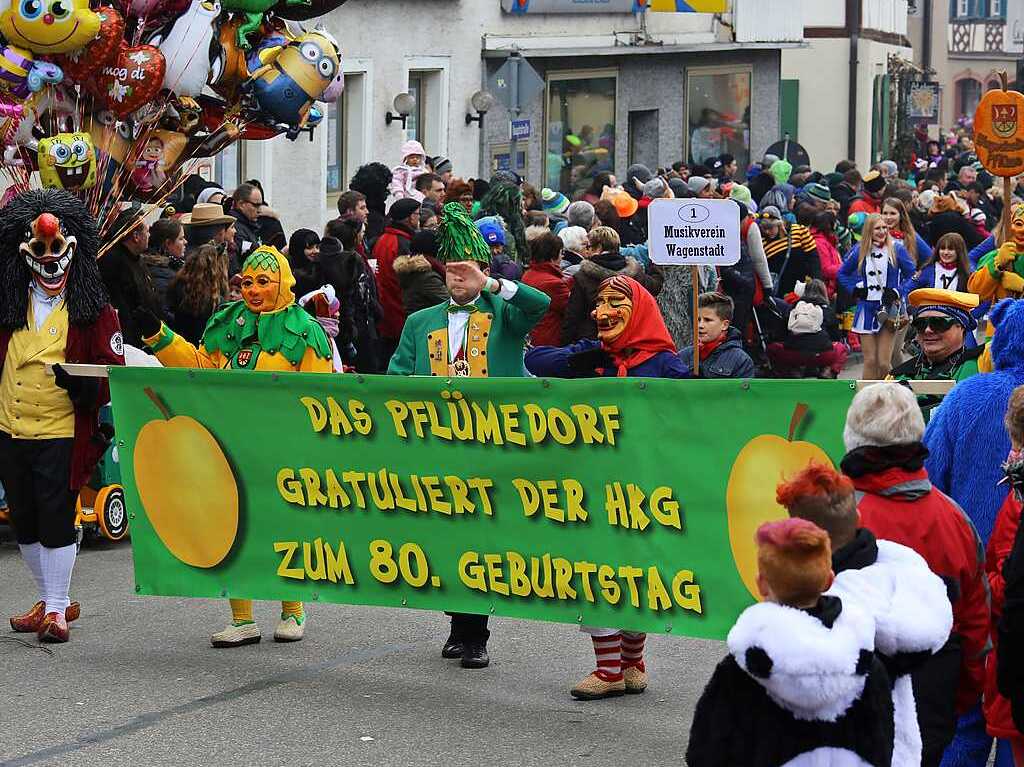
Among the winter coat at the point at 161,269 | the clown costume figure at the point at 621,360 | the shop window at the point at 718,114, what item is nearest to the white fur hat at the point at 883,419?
the clown costume figure at the point at 621,360

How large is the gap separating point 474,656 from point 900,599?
3.68 m

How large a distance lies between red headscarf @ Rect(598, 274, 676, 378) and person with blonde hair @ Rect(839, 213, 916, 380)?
27.6 ft

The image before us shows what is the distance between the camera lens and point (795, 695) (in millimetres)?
4051

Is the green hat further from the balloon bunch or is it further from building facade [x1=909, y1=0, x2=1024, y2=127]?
building facade [x1=909, y1=0, x2=1024, y2=127]

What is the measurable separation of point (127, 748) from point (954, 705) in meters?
3.00

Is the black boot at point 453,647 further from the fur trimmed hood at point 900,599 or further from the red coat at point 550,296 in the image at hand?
the red coat at point 550,296

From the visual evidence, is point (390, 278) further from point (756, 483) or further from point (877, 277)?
point (756, 483)

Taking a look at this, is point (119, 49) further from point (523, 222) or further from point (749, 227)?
point (749, 227)

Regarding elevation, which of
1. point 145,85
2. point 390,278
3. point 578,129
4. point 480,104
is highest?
point 480,104

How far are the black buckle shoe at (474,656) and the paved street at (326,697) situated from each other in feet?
0.16

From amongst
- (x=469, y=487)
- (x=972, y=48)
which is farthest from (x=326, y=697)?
(x=972, y=48)

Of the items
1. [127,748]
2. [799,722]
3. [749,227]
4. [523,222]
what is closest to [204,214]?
A: [523,222]

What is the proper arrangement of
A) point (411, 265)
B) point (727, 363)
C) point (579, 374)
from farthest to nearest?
point (411, 265)
point (727, 363)
point (579, 374)

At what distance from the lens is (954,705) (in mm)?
5270
